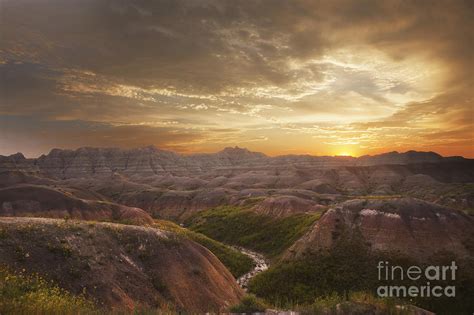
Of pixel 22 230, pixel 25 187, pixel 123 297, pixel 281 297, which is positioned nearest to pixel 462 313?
pixel 281 297

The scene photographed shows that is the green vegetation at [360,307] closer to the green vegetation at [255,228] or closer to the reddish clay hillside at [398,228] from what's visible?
the reddish clay hillside at [398,228]

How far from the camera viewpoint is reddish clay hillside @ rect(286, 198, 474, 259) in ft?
161

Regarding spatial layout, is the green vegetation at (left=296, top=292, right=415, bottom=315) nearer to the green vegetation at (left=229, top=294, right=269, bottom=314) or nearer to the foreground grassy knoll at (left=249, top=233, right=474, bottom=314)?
the green vegetation at (left=229, top=294, right=269, bottom=314)

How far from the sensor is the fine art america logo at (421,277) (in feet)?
132

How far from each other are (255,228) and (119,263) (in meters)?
63.0

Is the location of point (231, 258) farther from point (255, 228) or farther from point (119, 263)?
point (119, 263)

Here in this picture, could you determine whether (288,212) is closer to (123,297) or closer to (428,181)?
(123,297)

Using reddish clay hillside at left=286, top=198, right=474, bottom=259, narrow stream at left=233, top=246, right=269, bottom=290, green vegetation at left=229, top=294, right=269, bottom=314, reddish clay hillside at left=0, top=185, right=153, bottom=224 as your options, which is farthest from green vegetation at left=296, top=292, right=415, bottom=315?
reddish clay hillside at left=0, top=185, right=153, bottom=224

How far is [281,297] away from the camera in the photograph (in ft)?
145

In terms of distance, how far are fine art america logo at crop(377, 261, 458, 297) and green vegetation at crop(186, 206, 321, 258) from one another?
23226mm

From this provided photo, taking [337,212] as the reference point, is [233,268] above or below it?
below

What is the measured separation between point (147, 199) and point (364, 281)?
379 ft

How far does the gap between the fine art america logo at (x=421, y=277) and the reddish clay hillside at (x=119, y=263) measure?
2305 cm

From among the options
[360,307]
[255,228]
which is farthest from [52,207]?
[360,307]
